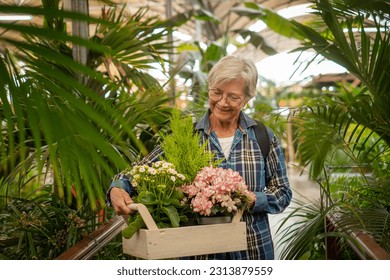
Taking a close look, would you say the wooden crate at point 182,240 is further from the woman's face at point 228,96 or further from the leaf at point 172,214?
the woman's face at point 228,96

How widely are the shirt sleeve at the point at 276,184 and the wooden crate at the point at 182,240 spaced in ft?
0.58

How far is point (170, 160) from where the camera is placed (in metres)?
1.70

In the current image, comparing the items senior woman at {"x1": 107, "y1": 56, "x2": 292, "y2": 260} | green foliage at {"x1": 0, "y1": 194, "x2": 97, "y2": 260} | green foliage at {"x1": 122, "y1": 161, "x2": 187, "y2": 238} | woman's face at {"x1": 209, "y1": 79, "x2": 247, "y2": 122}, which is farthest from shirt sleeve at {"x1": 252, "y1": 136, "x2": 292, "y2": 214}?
green foliage at {"x1": 0, "y1": 194, "x2": 97, "y2": 260}

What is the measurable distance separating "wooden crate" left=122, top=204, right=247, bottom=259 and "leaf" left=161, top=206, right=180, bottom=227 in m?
0.02

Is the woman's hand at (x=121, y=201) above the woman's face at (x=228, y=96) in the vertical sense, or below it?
below

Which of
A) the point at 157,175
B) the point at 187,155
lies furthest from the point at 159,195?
the point at 187,155

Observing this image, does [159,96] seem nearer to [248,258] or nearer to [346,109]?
[346,109]

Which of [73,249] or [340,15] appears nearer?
[73,249]

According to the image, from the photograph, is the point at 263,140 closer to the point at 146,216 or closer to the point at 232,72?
the point at 232,72

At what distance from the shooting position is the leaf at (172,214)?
1.58 meters

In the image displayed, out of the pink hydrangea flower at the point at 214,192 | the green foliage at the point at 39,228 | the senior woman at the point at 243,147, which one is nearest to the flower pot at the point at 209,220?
the pink hydrangea flower at the point at 214,192

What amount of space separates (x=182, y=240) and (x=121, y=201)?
196 millimetres
